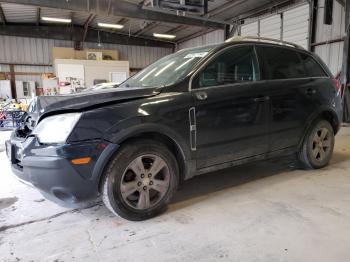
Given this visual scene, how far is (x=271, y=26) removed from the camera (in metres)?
9.98

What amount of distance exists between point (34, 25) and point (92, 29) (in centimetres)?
269

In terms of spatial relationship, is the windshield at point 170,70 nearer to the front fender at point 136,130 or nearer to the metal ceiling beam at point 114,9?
the front fender at point 136,130

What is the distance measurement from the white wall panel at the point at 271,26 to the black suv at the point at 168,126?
724 centimetres

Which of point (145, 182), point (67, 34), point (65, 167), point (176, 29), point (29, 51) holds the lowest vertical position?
point (145, 182)

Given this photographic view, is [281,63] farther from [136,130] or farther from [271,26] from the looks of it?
[271,26]

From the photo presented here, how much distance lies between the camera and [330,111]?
3.42 metres

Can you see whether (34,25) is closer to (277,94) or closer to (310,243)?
(277,94)

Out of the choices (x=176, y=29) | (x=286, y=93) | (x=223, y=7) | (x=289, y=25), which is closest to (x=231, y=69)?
(x=286, y=93)

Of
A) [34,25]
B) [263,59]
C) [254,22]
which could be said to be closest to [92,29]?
[34,25]

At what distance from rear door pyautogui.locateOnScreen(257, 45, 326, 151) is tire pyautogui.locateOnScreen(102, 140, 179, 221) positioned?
1.23m

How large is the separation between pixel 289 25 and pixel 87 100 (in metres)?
9.18

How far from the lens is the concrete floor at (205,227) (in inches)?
70.1

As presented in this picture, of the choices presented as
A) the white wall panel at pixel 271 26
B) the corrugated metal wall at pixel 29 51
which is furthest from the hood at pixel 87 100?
the corrugated metal wall at pixel 29 51

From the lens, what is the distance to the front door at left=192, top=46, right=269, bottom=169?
2402mm
